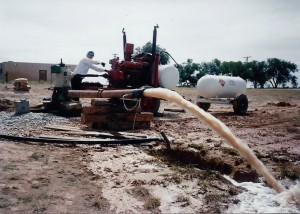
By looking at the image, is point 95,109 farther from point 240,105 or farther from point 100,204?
point 240,105

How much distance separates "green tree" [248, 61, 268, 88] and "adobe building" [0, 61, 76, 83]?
37.7 meters

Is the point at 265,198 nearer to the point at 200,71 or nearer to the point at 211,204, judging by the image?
the point at 211,204

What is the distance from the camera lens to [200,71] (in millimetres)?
67188

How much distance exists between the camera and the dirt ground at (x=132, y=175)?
11.6 feet

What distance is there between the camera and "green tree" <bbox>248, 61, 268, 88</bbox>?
66125 millimetres

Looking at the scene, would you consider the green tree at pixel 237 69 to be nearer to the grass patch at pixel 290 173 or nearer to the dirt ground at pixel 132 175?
the dirt ground at pixel 132 175

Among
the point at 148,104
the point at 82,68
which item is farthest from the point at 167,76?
the point at 82,68

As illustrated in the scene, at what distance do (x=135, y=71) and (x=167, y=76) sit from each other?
1741 millimetres

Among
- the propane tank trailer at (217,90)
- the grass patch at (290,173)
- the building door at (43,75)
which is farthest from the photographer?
the building door at (43,75)

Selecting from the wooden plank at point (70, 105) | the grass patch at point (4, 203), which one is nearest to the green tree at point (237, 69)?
the wooden plank at point (70, 105)

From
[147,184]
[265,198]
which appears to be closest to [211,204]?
[265,198]

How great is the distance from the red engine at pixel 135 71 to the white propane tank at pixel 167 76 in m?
0.78

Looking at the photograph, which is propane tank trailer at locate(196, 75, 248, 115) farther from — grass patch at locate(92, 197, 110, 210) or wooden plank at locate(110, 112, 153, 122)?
grass patch at locate(92, 197, 110, 210)

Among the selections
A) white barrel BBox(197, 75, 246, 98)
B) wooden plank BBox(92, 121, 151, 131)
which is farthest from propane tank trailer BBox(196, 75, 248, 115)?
wooden plank BBox(92, 121, 151, 131)
